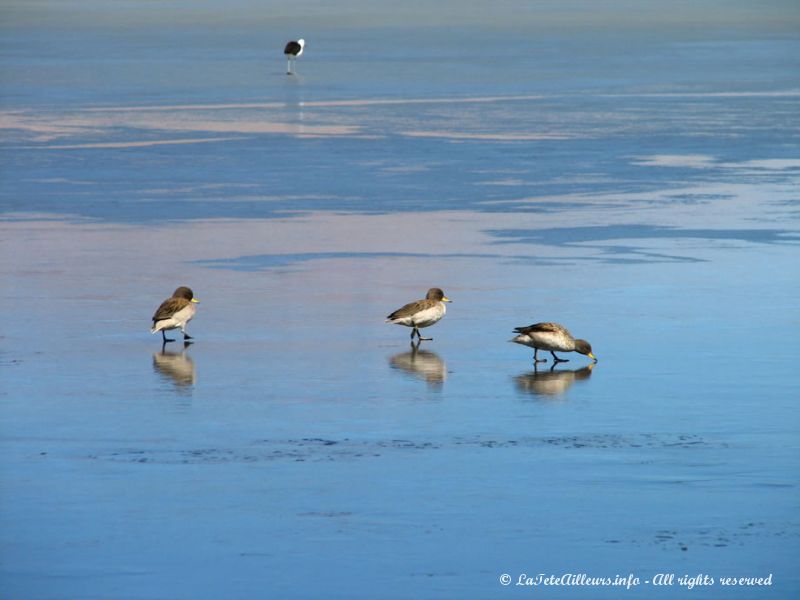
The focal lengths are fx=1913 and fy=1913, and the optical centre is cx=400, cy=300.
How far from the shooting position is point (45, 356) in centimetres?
1223

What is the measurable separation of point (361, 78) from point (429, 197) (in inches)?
830

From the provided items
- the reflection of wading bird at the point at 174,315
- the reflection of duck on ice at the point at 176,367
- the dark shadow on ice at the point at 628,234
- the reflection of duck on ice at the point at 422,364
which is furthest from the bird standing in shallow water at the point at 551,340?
the dark shadow on ice at the point at 628,234

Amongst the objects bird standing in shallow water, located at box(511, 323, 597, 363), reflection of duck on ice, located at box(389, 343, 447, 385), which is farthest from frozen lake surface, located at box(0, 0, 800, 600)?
bird standing in shallow water, located at box(511, 323, 597, 363)

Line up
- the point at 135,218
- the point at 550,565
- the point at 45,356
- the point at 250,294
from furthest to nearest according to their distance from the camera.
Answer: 1. the point at 135,218
2. the point at 250,294
3. the point at 45,356
4. the point at 550,565

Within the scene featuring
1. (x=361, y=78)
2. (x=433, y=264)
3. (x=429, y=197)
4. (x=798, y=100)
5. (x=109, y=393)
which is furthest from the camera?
(x=361, y=78)

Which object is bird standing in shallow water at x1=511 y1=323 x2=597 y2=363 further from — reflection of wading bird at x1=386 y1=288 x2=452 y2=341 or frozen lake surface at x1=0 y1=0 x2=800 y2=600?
reflection of wading bird at x1=386 y1=288 x2=452 y2=341

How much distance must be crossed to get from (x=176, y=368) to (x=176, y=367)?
0.10 ft

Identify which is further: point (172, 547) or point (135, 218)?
point (135, 218)

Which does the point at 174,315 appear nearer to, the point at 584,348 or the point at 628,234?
the point at 584,348

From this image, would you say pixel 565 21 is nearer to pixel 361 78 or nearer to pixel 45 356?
pixel 361 78

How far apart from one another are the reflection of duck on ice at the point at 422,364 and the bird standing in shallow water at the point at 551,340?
1.82 feet

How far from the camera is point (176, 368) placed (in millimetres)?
11938

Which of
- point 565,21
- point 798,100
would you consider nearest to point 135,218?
point 798,100

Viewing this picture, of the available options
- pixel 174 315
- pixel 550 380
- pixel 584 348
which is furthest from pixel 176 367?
pixel 584 348
